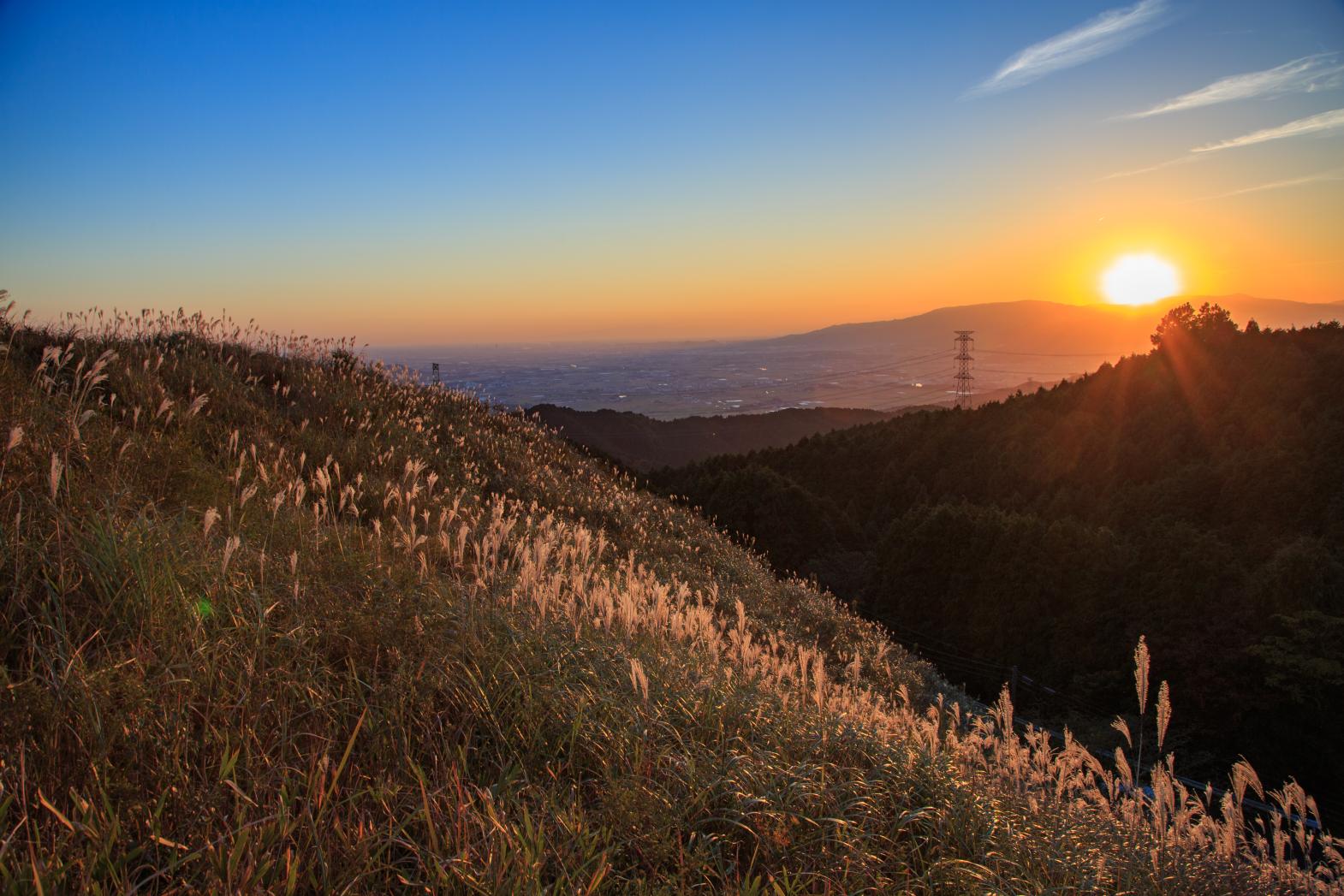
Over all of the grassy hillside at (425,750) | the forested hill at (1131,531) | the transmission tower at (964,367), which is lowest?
the forested hill at (1131,531)

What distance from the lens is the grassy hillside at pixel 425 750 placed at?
1729 millimetres

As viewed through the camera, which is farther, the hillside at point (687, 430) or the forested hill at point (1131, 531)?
the hillside at point (687, 430)

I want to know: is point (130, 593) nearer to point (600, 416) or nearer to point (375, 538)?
point (375, 538)

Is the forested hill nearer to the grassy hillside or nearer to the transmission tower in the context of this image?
the grassy hillside

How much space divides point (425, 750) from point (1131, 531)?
25.1 m

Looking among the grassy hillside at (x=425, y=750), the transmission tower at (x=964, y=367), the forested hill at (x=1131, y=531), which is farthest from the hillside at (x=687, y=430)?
the grassy hillside at (x=425, y=750)

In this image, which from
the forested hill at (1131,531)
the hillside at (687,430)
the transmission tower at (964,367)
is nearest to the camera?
the forested hill at (1131,531)

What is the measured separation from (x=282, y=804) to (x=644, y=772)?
3.67 feet

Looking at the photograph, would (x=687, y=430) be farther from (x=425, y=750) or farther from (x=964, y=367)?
(x=425, y=750)

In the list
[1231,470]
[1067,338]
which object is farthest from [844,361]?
[1231,470]

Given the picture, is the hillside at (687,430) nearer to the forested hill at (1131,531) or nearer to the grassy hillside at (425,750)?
the forested hill at (1131,531)

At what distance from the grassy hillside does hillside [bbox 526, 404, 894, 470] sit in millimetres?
51388

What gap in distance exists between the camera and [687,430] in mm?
67125

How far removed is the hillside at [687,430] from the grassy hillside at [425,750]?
51388 millimetres
